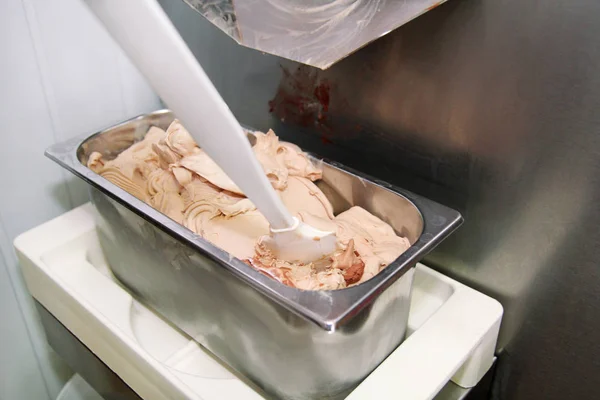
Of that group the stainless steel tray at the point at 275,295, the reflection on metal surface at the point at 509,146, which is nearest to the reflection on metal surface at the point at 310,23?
the reflection on metal surface at the point at 509,146

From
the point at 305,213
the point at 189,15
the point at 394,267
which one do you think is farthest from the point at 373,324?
the point at 189,15

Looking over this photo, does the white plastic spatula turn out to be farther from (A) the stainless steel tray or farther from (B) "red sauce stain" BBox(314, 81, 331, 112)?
(B) "red sauce stain" BBox(314, 81, 331, 112)

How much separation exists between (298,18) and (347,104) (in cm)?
16

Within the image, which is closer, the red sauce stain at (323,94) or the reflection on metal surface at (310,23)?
the reflection on metal surface at (310,23)

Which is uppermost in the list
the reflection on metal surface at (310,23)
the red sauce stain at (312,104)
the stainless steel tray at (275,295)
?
the reflection on metal surface at (310,23)

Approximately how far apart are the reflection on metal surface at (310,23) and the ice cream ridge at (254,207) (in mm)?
148

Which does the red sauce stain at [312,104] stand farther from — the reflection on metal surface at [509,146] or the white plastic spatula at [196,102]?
the white plastic spatula at [196,102]

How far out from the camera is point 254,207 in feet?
2.48

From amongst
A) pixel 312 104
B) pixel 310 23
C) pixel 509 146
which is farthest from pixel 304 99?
pixel 509 146

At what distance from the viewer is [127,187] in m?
0.83

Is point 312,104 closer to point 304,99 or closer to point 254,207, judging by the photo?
point 304,99

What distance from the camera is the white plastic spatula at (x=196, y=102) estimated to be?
48 cm

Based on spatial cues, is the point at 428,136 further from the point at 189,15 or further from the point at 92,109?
the point at 92,109

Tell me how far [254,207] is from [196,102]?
249mm
